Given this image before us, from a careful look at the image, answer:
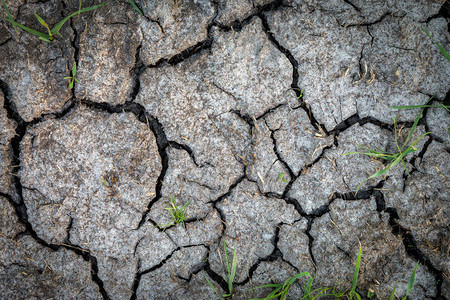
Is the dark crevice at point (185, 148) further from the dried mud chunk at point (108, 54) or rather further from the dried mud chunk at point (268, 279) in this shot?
the dried mud chunk at point (268, 279)

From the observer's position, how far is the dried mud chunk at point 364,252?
1.61 meters

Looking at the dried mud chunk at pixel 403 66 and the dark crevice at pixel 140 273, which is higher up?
the dried mud chunk at pixel 403 66

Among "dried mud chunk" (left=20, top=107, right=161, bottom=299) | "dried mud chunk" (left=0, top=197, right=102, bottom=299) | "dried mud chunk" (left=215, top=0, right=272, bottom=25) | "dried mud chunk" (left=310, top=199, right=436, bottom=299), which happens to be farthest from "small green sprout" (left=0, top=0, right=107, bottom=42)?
"dried mud chunk" (left=310, top=199, right=436, bottom=299)

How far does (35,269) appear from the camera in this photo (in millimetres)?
1649

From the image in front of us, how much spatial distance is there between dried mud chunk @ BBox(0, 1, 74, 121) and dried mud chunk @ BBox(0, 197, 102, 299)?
0.61 metres

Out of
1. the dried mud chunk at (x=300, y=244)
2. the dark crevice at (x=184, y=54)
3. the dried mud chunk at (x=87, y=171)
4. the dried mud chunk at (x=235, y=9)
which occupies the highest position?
the dried mud chunk at (x=235, y=9)

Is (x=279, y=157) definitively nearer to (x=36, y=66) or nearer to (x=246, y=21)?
(x=246, y=21)

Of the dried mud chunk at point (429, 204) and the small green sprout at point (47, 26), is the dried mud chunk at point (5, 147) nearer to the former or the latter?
the small green sprout at point (47, 26)

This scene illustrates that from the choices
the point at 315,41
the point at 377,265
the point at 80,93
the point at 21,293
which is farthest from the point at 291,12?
the point at 21,293

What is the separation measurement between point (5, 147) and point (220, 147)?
3.91 ft

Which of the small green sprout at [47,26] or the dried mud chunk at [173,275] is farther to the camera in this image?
the dried mud chunk at [173,275]

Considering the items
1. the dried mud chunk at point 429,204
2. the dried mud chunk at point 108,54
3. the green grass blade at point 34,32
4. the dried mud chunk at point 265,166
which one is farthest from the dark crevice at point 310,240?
the green grass blade at point 34,32

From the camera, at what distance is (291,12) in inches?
62.4

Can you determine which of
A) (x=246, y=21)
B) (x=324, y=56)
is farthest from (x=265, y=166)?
(x=246, y=21)
